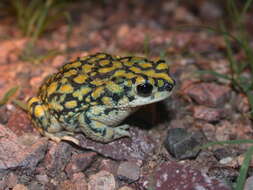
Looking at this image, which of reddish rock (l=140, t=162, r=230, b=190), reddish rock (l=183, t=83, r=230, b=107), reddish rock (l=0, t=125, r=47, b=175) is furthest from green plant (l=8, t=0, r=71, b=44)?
reddish rock (l=140, t=162, r=230, b=190)

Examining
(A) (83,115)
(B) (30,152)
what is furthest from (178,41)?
(B) (30,152)

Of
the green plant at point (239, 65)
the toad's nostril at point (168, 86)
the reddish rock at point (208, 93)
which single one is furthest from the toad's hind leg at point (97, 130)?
the green plant at point (239, 65)

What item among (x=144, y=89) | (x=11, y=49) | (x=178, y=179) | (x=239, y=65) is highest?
(x=11, y=49)

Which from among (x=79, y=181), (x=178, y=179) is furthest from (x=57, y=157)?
(x=178, y=179)

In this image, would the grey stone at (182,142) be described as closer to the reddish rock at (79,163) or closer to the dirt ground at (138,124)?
the dirt ground at (138,124)

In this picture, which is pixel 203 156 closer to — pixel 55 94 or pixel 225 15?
pixel 55 94

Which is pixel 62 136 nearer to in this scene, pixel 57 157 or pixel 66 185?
pixel 57 157
